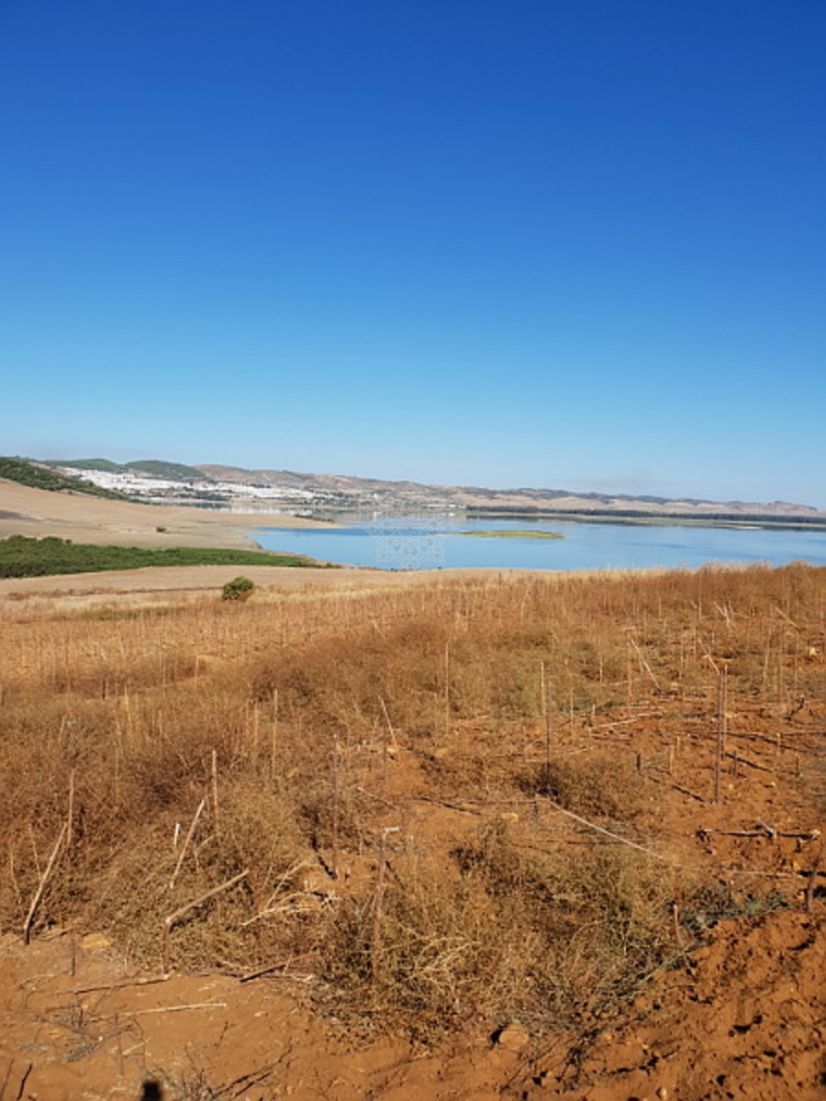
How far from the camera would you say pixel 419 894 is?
384cm

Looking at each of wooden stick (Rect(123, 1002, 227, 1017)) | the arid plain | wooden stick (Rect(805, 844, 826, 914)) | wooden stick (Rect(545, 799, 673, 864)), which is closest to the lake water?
the arid plain

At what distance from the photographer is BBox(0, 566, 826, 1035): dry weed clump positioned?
3.74 metres

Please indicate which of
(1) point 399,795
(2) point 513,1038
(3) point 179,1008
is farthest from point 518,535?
(2) point 513,1038

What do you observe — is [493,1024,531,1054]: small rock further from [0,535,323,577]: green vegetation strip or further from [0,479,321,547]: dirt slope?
[0,479,321,547]: dirt slope

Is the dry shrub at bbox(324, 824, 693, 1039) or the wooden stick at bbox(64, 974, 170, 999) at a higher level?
the dry shrub at bbox(324, 824, 693, 1039)

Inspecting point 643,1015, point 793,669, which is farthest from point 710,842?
point 793,669

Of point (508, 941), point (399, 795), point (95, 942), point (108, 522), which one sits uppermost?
point (508, 941)

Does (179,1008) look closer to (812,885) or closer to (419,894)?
(419,894)

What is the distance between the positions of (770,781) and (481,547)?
61.6m

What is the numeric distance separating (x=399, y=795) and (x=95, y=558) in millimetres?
45087

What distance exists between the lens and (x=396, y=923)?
3.74m

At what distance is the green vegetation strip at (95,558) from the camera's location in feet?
139

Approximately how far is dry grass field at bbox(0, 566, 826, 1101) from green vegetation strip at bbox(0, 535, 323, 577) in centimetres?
3711

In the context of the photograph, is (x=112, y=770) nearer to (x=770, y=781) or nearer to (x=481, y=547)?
(x=770, y=781)
